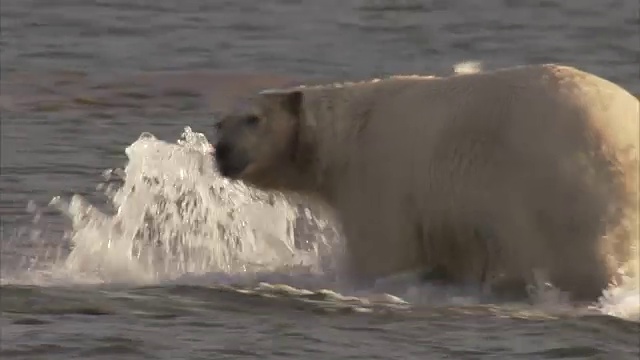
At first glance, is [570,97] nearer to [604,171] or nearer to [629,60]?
[604,171]

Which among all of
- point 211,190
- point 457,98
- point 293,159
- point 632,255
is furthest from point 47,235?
point 632,255

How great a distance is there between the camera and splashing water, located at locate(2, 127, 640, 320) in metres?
11.2

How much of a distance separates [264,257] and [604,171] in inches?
114

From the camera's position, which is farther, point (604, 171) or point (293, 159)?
point (293, 159)

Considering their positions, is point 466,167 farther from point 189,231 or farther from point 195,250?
point 189,231

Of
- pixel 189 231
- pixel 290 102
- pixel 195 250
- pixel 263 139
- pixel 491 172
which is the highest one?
pixel 290 102

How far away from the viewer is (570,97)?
9.49 m

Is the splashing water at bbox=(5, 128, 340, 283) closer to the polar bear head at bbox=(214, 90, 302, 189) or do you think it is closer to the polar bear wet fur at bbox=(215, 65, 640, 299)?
the polar bear head at bbox=(214, 90, 302, 189)

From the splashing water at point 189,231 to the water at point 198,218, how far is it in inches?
0.6

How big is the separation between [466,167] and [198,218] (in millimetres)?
2576

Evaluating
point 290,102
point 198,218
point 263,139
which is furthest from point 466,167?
point 198,218

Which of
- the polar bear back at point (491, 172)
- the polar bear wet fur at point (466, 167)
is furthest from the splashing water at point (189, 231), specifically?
the polar bear back at point (491, 172)

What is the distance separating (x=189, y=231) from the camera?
11.8m

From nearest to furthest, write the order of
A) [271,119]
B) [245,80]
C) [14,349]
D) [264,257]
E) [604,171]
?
[14,349]
[604,171]
[271,119]
[264,257]
[245,80]
